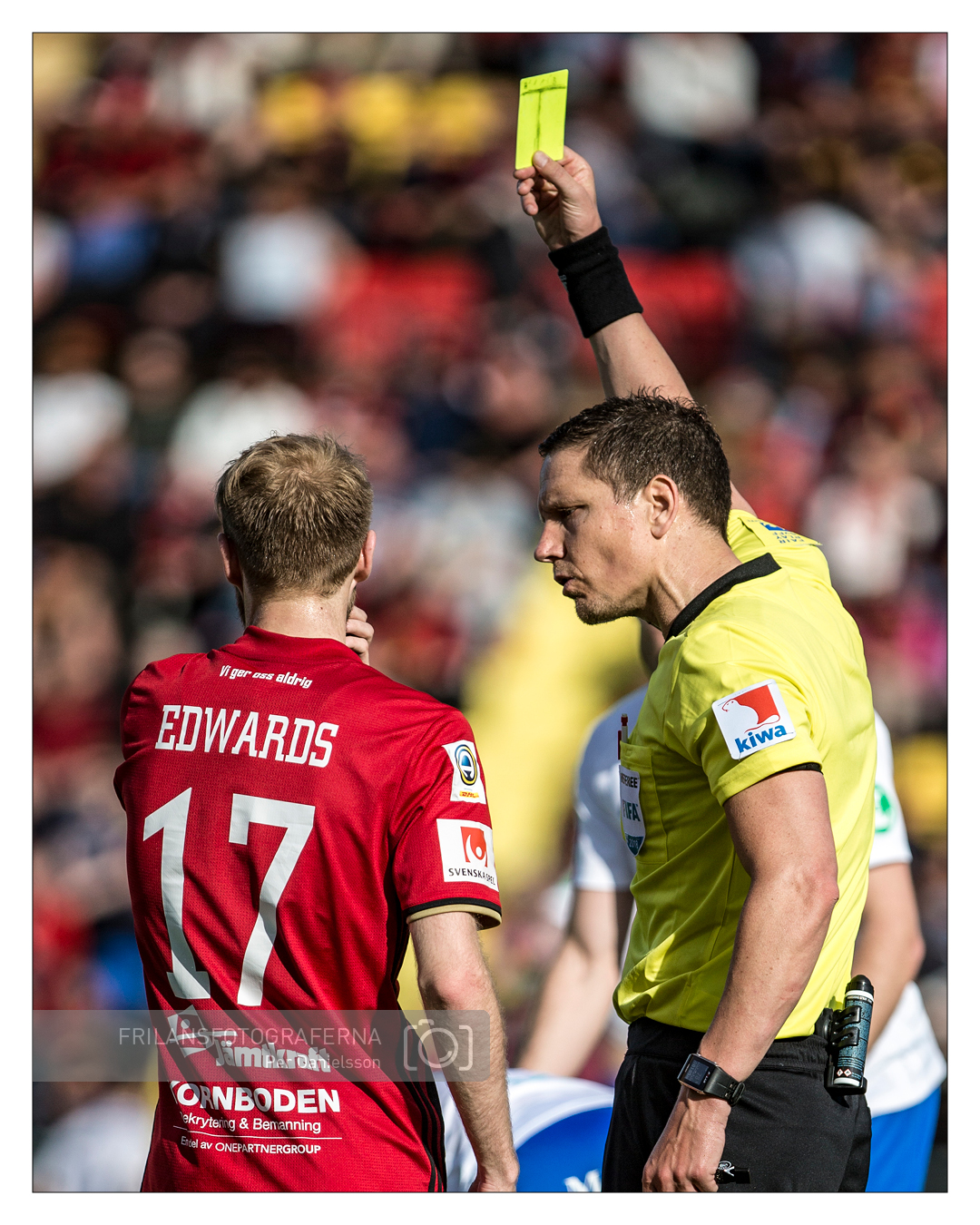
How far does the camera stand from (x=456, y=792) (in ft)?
4.91

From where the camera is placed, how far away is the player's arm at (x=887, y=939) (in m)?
2.55

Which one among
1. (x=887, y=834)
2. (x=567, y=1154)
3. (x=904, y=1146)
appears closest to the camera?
(x=567, y=1154)

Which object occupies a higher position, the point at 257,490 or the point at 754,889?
the point at 257,490

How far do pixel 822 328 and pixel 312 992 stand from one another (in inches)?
113

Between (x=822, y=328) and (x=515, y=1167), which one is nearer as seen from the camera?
(x=515, y=1167)

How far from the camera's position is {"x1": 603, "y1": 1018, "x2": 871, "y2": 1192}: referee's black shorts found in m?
1.55

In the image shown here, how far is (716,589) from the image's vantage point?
5.49ft

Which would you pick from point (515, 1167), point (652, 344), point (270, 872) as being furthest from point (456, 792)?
point (652, 344)

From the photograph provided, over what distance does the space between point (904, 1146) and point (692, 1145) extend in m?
1.58

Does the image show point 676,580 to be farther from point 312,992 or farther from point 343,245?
point 343,245

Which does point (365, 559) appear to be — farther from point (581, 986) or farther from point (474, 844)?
point (581, 986)

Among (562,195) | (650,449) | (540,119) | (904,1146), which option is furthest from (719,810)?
(904,1146)

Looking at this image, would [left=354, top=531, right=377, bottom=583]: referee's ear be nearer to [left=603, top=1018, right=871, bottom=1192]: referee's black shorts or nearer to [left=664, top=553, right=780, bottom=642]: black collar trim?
[left=664, top=553, right=780, bottom=642]: black collar trim

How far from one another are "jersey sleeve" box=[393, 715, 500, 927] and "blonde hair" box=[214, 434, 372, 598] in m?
0.28
